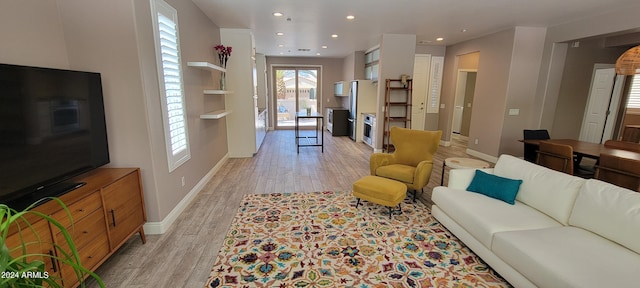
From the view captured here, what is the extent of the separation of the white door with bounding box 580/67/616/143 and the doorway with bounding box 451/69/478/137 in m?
2.80

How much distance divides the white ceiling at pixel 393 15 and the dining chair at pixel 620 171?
229 centimetres

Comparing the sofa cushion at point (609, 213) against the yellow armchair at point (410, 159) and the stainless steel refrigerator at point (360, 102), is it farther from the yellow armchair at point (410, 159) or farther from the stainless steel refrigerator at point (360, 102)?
the stainless steel refrigerator at point (360, 102)

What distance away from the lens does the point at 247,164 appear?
5.37m

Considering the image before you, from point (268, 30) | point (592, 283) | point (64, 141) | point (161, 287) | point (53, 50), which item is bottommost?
point (161, 287)

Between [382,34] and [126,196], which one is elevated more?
[382,34]

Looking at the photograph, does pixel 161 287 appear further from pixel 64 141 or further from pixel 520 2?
Result: pixel 520 2

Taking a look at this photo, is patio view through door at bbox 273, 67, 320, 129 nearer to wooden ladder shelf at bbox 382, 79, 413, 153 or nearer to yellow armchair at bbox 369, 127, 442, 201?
wooden ladder shelf at bbox 382, 79, 413, 153

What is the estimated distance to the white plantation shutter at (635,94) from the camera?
559 cm

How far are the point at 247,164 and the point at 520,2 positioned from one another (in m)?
5.08

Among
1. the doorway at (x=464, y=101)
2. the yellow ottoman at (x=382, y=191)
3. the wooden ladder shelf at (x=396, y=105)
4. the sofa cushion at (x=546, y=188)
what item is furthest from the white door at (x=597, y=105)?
the yellow ottoman at (x=382, y=191)

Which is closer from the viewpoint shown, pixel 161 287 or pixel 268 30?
pixel 161 287

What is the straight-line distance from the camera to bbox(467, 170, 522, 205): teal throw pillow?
104 inches

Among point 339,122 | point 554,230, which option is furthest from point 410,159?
point 339,122

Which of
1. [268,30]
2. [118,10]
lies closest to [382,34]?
[268,30]
